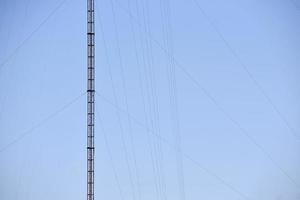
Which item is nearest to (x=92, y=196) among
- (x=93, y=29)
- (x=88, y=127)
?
(x=88, y=127)

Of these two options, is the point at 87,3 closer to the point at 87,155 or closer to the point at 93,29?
the point at 93,29

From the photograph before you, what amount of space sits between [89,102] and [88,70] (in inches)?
44.4

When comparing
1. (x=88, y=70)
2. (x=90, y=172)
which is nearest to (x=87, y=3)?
(x=88, y=70)

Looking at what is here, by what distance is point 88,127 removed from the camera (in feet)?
63.2

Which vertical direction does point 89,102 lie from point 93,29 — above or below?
below

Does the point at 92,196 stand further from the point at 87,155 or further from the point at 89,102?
the point at 89,102

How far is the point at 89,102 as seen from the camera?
19.0m

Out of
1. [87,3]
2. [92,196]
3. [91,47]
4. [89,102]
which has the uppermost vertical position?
[87,3]

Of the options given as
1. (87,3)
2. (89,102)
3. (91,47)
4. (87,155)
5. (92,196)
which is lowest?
(92,196)

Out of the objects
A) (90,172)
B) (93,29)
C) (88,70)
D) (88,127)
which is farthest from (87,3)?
(90,172)

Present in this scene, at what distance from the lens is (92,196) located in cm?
1916

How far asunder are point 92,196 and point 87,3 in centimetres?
673

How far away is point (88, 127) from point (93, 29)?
3.41 m

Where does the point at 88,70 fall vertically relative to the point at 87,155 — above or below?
above
